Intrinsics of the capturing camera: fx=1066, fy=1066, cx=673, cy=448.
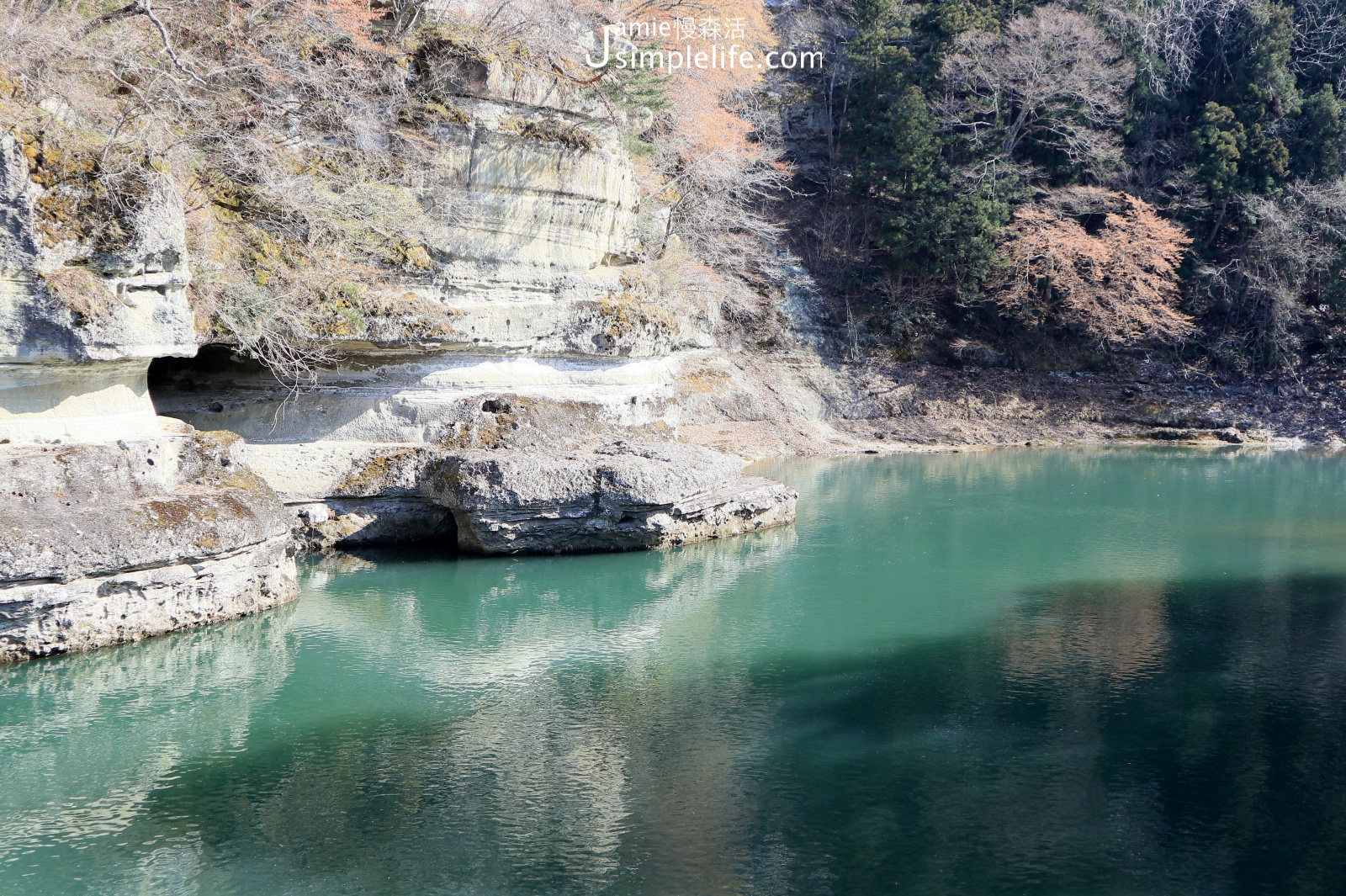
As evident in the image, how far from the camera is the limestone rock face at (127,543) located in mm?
8867

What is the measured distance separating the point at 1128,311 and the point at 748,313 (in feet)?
32.1

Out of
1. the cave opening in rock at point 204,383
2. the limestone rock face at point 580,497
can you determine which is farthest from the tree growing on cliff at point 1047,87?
the cave opening in rock at point 204,383

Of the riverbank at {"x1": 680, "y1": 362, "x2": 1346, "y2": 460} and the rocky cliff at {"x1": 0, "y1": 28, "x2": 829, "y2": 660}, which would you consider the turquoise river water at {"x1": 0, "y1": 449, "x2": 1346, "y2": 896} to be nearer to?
the rocky cliff at {"x1": 0, "y1": 28, "x2": 829, "y2": 660}

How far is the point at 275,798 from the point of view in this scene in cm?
680

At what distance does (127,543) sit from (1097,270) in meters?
25.0

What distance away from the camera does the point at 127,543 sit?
926cm

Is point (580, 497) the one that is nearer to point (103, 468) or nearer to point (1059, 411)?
point (103, 468)

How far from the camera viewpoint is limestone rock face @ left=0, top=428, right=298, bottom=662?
8867 mm

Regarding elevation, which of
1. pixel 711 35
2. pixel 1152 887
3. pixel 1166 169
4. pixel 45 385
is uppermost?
pixel 711 35

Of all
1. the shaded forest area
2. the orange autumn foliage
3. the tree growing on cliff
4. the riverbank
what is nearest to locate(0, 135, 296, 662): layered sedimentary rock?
the riverbank

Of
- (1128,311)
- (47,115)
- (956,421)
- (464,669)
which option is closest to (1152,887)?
(464,669)

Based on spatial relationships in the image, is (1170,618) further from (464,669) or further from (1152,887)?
(464,669)

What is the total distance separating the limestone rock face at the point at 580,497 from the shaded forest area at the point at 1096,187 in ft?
53.5

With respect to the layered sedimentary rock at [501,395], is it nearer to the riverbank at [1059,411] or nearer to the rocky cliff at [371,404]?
the rocky cliff at [371,404]
